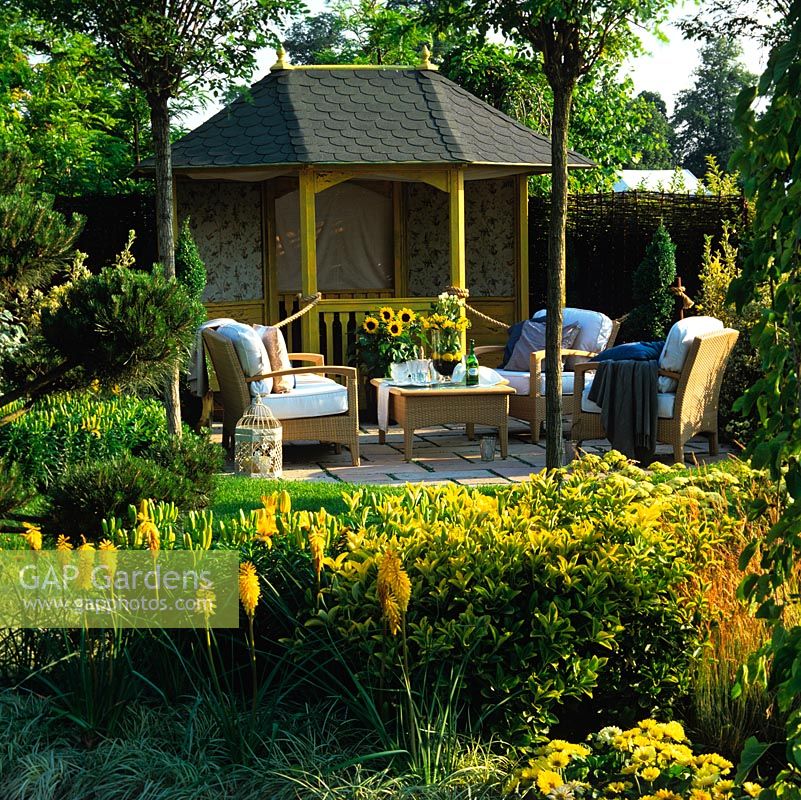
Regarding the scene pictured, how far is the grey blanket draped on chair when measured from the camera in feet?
27.6

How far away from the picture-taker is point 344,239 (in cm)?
1490

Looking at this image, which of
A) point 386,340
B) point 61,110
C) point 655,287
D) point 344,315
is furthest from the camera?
point 61,110

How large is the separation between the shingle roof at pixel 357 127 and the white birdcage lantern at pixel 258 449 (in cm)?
422

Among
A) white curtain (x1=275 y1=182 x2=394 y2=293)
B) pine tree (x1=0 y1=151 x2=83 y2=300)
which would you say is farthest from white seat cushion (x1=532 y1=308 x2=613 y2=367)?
pine tree (x1=0 y1=151 x2=83 y2=300)

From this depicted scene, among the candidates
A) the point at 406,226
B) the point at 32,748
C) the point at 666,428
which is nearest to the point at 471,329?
the point at 406,226

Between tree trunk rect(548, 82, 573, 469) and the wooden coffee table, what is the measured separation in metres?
2.49

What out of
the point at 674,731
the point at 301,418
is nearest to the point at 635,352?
the point at 301,418

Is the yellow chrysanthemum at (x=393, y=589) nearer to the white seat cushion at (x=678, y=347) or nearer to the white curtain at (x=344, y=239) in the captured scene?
the white seat cushion at (x=678, y=347)

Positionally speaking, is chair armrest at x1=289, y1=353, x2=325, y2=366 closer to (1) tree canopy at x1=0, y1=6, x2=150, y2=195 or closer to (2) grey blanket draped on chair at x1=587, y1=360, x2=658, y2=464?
(2) grey blanket draped on chair at x1=587, y1=360, x2=658, y2=464

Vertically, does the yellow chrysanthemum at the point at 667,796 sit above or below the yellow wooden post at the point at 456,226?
below

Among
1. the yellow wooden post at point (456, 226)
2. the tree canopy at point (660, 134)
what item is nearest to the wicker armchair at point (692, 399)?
the yellow wooden post at point (456, 226)

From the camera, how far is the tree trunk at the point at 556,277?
6.55 m

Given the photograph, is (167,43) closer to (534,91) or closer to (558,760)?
(558,760)

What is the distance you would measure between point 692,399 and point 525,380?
5.91ft
